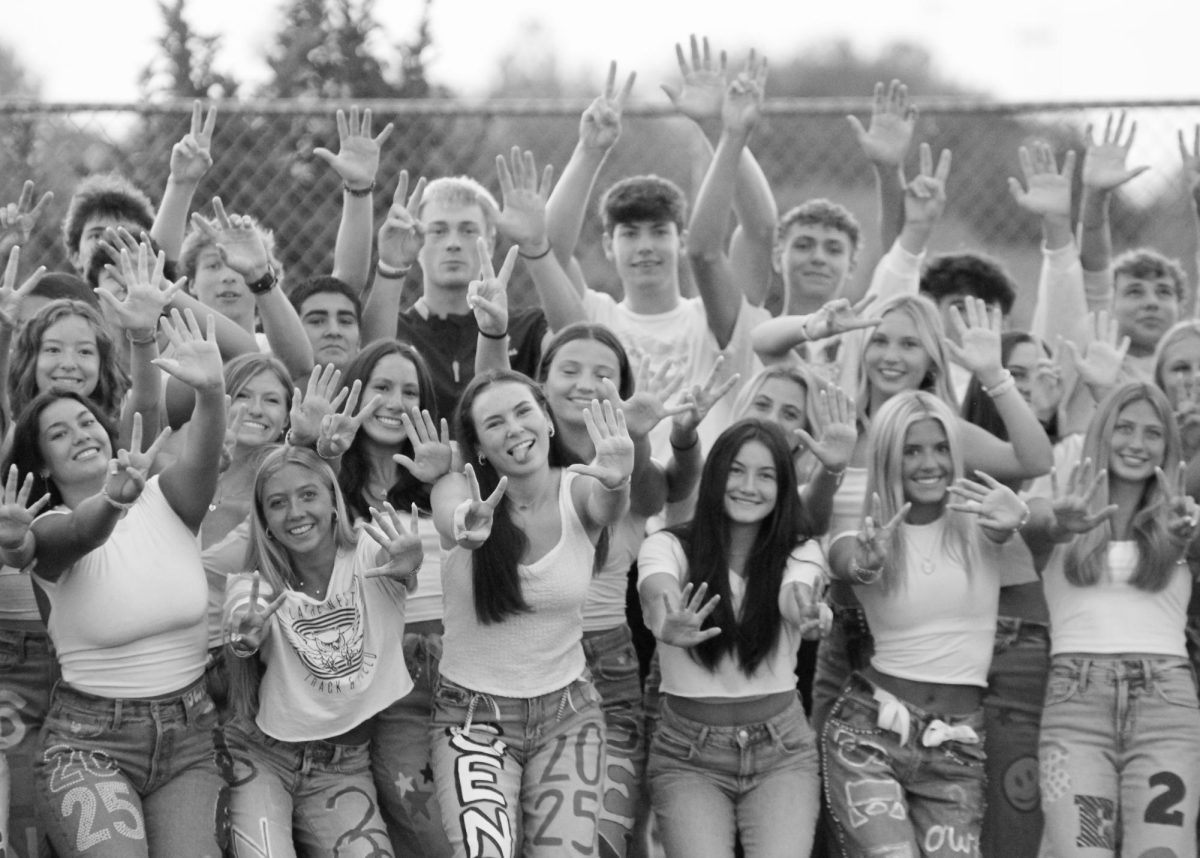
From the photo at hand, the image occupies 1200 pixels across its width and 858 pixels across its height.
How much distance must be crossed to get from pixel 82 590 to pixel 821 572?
1966 millimetres

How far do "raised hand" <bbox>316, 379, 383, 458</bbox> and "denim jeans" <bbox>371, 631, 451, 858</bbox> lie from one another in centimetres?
66

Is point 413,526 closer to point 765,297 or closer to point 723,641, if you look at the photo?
point 723,641

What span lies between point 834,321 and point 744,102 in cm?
94

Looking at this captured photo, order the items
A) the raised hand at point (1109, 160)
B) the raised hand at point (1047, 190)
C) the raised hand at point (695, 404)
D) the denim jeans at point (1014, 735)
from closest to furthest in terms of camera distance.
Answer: the raised hand at point (695, 404) → the denim jeans at point (1014, 735) → the raised hand at point (1047, 190) → the raised hand at point (1109, 160)

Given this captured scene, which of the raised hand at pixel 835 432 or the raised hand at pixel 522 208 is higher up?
the raised hand at pixel 522 208

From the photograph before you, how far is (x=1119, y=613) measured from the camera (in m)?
4.66

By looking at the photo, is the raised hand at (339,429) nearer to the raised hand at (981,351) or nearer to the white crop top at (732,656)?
the white crop top at (732,656)

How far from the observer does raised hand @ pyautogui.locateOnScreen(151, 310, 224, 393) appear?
416cm

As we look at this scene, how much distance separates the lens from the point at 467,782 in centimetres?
418

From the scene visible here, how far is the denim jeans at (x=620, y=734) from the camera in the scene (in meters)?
4.50

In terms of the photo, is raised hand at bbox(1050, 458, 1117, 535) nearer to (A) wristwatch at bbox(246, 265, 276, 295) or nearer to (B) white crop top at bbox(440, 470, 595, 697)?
(B) white crop top at bbox(440, 470, 595, 697)

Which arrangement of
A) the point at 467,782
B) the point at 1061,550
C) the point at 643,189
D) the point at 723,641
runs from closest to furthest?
the point at 467,782 < the point at 723,641 < the point at 1061,550 < the point at 643,189

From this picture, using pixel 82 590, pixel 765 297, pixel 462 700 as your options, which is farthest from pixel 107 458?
pixel 765 297

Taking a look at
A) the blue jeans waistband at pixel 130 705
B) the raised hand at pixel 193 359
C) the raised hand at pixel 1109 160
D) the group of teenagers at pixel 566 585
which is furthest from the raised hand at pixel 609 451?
the raised hand at pixel 1109 160
